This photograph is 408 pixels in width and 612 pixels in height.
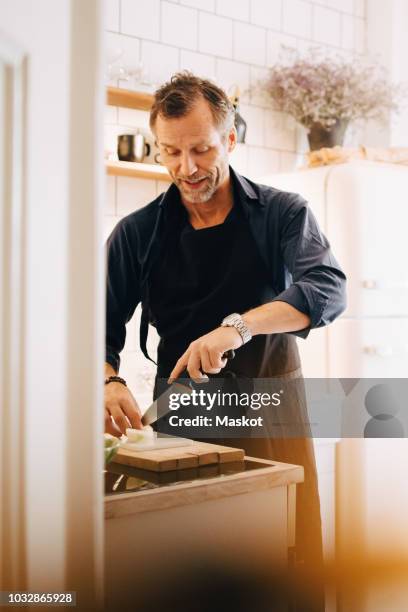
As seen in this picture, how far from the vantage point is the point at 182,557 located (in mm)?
1165

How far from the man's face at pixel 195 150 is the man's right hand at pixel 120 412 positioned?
0.60 m

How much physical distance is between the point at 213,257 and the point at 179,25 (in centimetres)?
142

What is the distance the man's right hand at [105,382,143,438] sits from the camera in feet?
5.22

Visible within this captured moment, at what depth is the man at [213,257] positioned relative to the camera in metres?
1.85

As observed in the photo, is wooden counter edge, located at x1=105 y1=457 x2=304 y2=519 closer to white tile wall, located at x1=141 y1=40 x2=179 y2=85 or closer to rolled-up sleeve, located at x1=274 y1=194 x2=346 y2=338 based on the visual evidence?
rolled-up sleeve, located at x1=274 y1=194 x2=346 y2=338

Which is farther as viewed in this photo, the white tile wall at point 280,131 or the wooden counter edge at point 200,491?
the white tile wall at point 280,131

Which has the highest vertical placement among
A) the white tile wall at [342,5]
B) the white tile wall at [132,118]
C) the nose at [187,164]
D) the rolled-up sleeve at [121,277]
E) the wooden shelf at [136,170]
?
the white tile wall at [342,5]

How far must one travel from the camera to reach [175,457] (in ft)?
4.19

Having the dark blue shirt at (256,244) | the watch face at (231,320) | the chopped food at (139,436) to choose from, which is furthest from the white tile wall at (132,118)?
the chopped food at (139,436)

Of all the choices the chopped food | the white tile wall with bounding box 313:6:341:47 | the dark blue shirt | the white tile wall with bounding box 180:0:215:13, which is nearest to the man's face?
the dark blue shirt

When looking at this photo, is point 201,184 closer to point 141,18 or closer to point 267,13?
point 141,18

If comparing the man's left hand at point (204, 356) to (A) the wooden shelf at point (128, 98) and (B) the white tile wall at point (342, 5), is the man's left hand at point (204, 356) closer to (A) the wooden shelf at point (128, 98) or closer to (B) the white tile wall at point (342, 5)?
(A) the wooden shelf at point (128, 98)

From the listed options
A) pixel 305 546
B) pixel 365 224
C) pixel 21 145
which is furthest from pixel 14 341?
pixel 365 224

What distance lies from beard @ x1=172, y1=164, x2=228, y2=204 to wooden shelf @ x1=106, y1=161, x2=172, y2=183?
776 millimetres
